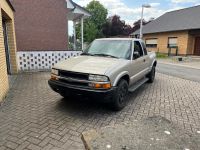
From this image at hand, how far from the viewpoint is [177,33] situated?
23422mm

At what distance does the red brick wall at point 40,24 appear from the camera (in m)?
12.0

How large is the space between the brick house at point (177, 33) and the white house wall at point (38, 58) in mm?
16588

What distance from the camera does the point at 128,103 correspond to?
5.30 metres

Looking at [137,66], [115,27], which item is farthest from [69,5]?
[115,27]

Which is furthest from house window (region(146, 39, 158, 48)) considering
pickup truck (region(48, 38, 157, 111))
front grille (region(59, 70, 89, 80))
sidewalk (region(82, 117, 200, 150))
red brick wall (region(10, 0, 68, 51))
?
sidewalk (region(82, 117, 200, 150))

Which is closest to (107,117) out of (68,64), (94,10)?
(68,64)

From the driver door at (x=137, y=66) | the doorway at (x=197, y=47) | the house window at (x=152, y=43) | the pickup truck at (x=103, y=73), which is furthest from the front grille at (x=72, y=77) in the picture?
the house window at (x=152, y=43)

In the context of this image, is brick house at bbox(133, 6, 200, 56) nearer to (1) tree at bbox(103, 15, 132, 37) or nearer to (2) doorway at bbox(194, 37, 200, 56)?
(2) doorway at bbox(194, 37, 200, 56)

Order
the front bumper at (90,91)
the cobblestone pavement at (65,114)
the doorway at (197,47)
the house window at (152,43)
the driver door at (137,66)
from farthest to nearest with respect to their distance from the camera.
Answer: the house window at (152,43) < the doorway at (197,47) < the driver door at (137,66) < the front bumper at (90,91) < the cobblestone pavement at (65,114)

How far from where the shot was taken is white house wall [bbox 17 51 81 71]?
9430 mm

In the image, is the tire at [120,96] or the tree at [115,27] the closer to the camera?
the tire at [120,96]

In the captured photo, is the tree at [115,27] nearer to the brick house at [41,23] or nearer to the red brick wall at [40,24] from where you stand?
the brick house at [41,23]

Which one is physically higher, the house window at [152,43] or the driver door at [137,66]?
the house window at [152,43]

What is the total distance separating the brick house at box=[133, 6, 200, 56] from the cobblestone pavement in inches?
695
